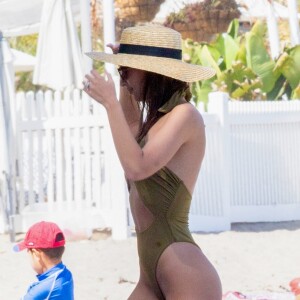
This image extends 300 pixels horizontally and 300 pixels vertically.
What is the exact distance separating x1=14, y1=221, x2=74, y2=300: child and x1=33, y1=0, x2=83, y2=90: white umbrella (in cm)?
733

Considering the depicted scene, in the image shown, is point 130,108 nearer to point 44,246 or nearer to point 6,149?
point 44,246

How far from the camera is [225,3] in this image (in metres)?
19.2

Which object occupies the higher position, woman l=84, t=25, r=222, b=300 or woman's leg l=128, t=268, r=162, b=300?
woman l=84, t=25, r=222, b=300

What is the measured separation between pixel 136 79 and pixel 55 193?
20.9 ft

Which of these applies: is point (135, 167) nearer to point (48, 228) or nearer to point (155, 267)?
point (155, 267)

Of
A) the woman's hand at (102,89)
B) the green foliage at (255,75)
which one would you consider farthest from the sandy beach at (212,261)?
the woman's hand at (102,89)

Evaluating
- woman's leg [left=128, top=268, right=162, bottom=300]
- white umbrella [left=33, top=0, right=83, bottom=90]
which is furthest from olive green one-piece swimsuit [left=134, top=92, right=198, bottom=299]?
white umbrella [left=33, top=0, right=83, bottom=90]

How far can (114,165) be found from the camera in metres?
9.10

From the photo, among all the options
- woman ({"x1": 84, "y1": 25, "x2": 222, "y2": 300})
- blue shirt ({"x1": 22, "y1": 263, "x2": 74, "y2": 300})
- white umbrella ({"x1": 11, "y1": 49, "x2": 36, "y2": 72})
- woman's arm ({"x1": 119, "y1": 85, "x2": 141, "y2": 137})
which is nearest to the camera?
woman ({"x1": 84, "y1": 25, "x2": 222, "y2": 300})

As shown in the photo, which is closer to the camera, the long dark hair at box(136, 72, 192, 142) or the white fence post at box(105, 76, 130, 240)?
the long dark hair at box(136, 72, 192, 142)

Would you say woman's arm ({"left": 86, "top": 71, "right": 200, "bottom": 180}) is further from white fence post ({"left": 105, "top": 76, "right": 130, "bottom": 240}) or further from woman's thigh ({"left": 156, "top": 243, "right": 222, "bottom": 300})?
white fence post ({"left": 105, "top": 76, "right": 130, "bottom": 240})

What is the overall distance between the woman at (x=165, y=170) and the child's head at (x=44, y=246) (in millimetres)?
993

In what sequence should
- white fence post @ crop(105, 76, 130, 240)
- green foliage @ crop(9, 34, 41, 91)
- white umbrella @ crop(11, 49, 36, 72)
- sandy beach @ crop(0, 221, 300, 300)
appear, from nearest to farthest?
sandy beach @ crop(0, 221, 300, 300), white fence post @ crop(105, 76, 130, 240), white umbrella @ crop(11, 49, 36, 72), green foliage @ crop(9, 34, 41, 91)

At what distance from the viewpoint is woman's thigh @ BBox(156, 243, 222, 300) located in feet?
9.93
